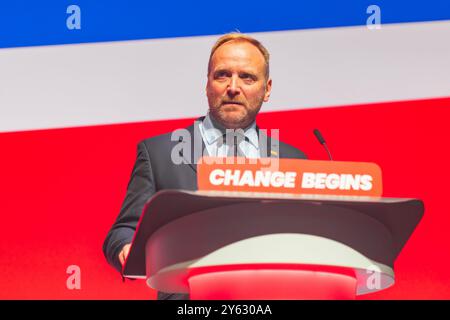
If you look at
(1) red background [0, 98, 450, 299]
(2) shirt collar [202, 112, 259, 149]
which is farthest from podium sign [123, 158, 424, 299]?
(1) red background [0, 98, 450, 299]

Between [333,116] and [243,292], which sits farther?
Answer: [333,116]

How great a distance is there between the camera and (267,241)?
1218 mm

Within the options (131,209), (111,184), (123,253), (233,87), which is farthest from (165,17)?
(123,253)

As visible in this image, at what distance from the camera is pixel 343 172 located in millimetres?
1249

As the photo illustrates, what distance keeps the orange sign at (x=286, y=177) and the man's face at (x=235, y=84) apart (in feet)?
2.50

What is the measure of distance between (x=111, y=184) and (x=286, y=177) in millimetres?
1379

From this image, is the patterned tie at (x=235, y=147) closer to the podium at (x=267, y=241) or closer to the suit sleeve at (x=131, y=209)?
the suit sleeve at (x=131, y=209)

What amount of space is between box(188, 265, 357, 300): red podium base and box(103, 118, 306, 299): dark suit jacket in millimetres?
511

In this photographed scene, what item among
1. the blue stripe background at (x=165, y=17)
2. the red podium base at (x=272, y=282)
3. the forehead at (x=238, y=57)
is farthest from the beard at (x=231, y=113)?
the red podium base at (x=272, y=282)

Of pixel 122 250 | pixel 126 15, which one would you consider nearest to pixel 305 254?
pixel 122 250

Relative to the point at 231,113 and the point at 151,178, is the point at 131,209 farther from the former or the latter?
the point at 231,113

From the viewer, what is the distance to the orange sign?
1229 mm
